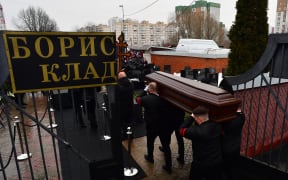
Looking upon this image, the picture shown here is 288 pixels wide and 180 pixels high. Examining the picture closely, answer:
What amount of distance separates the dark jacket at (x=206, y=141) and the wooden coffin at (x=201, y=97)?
0.62 ft

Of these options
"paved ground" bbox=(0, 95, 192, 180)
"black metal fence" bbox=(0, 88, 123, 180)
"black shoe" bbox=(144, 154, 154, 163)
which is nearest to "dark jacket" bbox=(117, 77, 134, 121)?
"black metal fence" bbox=(0, 88, 123, 180)

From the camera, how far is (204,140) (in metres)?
2.48

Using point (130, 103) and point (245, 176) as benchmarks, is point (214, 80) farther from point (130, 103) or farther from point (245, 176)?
point (245, 176)

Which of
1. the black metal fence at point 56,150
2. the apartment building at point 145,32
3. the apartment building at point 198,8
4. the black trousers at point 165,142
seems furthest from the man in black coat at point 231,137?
the apartment building at point 145,32

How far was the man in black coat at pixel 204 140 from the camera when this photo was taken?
246 cm

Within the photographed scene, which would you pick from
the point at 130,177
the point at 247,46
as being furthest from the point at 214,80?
the point at 130,177

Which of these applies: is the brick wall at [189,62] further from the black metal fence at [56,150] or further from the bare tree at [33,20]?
the bare tree at [33,20]

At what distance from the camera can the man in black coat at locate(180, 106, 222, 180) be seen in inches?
97.0

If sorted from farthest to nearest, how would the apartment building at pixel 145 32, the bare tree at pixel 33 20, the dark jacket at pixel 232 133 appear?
the apartment building at pixel 145 32 < the bare tree at pixel 33 20 < the dark jacket at pixel 232 133

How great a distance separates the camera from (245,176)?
3.13 meters

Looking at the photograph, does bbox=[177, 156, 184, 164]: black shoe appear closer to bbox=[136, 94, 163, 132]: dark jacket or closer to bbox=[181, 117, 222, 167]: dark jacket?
bbox=[136, 94, 163, 132]: dark jacket

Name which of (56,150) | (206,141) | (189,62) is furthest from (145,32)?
(206,141)

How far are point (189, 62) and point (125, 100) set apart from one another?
460 inches

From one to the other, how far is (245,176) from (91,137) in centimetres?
354
